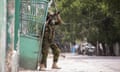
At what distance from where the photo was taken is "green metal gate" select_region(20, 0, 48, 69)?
12.3 meters

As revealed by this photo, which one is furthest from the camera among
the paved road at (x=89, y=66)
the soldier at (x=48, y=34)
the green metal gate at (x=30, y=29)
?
the soldier at (x=48, y=34)

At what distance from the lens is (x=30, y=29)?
1250 centimetres

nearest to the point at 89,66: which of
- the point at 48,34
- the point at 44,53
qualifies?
the point at 44,53

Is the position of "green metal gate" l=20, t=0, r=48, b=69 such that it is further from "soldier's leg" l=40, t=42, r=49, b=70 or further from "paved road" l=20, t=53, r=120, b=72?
"paved road" l=20, t=53, r=120, b=72

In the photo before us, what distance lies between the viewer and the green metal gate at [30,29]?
12305mm

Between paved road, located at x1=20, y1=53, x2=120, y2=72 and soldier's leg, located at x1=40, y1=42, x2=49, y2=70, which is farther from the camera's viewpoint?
soldier's leg, located at x1=40, y1=42, x2=49, y2=70

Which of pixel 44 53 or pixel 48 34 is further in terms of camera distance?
pixel 44 53

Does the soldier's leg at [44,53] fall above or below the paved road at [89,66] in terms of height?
above

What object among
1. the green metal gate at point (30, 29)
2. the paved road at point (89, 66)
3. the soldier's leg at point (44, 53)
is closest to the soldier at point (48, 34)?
the soldier's leg at point (44, 53)

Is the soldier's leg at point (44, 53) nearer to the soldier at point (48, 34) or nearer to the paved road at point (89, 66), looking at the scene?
the soldier at point (48, 34)

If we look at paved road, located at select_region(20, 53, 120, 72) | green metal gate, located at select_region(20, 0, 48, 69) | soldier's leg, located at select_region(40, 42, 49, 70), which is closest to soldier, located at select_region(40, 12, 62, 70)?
soldier's leg, located at select_region(40, 42, 49, 70)

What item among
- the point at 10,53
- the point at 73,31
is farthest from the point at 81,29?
the point at 10,53

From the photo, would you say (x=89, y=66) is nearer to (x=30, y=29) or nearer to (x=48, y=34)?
(x=48, y=34)

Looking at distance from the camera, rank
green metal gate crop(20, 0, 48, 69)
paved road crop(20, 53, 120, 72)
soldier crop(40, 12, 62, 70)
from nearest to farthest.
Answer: green metal gate crop(20, 0, 48, 69) → paved road crop(20, 53, 120, 72) → soldier crop(40, 12, 62, 70)
